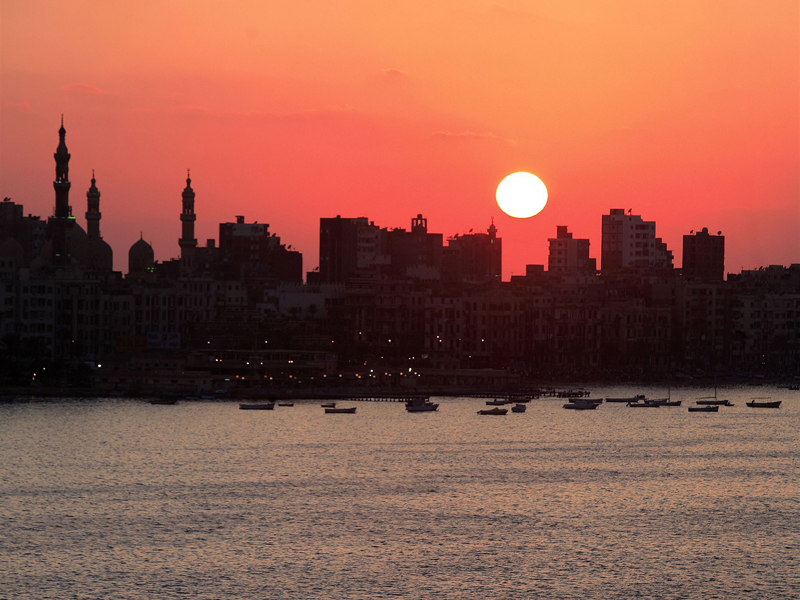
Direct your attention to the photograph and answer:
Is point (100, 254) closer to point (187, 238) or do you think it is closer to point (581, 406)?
point (187, 238)

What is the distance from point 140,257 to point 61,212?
67.6 ft

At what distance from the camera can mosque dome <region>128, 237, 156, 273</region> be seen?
6949 inches

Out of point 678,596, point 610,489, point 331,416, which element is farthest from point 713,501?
point 331,416

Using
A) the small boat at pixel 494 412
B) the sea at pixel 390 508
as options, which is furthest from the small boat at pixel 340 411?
the small boat at pixel 494 412

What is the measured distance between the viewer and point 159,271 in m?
182

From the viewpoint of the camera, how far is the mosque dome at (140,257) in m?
176

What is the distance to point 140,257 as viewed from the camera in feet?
582

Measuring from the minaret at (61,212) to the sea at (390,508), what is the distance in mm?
52133

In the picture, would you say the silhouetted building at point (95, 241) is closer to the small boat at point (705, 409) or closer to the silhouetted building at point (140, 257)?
the silhouetted building at point (140, 257)

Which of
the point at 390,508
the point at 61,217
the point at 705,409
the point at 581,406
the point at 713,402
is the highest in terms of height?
the point at 61,217

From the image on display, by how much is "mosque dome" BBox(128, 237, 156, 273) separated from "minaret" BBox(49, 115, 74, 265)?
1596 centimetres

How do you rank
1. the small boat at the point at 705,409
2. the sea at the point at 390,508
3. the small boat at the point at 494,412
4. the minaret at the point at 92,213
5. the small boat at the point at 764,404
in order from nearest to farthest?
the sea at the point at 390,508, the small boat at the point at 494,412, the small boat at the point at 705,409, the small boat at the point at 764,404, the minaret at the point at 92,213

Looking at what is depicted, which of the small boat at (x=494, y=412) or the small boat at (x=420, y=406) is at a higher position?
the small boat at (x=420, y=406)

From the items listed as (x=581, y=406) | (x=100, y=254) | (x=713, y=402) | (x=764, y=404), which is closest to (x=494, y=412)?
(x=581, y=406)
